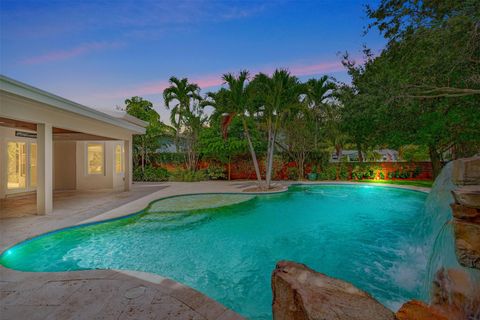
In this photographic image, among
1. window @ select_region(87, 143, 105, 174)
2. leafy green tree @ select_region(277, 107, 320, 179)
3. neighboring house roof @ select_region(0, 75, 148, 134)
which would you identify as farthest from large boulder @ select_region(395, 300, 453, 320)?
window @ select_region(87, 143, 105, 174)

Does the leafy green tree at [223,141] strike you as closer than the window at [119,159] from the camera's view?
No

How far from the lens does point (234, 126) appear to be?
16.7 metres

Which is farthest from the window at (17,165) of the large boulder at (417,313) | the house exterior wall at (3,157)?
the large boulder at (417,313)

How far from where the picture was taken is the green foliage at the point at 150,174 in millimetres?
17953

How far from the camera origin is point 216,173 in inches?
712

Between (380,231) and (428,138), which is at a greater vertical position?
(428,138)

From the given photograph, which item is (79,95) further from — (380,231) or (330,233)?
(380,231)

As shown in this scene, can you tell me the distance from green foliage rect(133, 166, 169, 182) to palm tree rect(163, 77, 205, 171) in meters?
1.89

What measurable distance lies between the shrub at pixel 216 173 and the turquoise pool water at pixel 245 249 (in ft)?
29.8

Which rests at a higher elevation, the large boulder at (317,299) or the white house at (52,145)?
the white house at (52,145)

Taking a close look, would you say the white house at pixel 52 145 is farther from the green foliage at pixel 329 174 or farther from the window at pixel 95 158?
the green foliage at pixel 329 174

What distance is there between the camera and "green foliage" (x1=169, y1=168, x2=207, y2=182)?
57.6ft

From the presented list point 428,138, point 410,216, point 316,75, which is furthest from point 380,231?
point 316,75

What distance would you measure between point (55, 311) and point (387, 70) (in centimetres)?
1185
